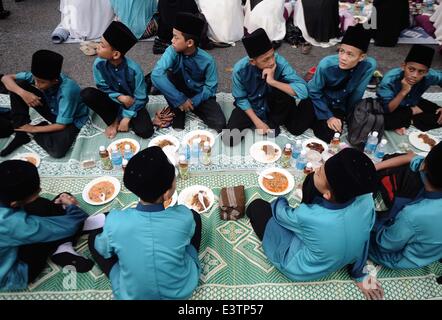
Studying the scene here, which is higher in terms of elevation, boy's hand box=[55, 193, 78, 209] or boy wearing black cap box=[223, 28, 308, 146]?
boy wearing black cap box=[223, 28, 308, 146]

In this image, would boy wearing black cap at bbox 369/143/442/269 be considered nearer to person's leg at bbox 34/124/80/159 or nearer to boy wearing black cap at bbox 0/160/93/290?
boy wearing black cap at bbox 0/160/93/290

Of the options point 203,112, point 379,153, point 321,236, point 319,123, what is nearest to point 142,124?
point 203,112

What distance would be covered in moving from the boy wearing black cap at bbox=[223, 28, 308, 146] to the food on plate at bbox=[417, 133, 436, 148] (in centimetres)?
131

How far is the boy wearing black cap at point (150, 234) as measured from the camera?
2.04 m

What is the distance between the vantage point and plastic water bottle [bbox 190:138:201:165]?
140 inches

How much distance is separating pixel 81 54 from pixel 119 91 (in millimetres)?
2065

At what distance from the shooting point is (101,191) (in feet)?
10.5

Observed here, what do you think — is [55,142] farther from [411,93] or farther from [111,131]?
[411,93]

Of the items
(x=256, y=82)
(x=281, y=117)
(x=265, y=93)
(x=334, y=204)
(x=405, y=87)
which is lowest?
(x=281, y=117)

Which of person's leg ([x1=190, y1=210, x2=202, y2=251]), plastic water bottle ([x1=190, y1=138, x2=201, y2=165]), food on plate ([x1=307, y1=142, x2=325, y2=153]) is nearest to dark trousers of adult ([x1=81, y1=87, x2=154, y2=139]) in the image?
plastic water bottle ([x1=190, y1=138, x2=201, y2=165])

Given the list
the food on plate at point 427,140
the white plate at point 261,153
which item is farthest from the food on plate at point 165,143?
the food on plate at point 427,140

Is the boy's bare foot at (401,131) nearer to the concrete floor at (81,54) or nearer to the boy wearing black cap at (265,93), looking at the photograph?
the boy wearing black cap at (265,93)

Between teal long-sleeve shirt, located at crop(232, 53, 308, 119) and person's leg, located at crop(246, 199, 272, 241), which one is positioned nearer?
person's leg, located at crop(246, 199, 272, 241)
